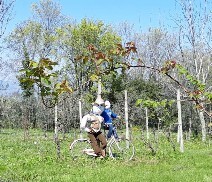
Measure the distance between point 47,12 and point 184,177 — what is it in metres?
32.5

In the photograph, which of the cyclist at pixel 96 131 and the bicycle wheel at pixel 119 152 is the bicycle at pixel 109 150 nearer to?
the bicycle wheel at pixel 119 152

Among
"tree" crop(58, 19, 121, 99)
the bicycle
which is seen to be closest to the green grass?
the bicycle

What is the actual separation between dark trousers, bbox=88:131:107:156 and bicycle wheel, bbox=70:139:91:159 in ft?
0.81

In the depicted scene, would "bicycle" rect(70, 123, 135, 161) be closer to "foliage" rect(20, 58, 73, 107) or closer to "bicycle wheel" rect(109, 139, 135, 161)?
"bicycle wheel" rect(109, 139, 135, 161)

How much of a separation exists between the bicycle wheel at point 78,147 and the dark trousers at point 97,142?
25cm

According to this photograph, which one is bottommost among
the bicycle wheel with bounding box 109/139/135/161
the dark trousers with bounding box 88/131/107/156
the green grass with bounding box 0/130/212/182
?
the green grass with bounding box 0/130/212/182

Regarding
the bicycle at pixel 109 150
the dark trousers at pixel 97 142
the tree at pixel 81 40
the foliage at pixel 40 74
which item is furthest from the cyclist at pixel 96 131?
the tree at pixel 81 40

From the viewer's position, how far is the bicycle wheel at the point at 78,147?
10317 millimetres

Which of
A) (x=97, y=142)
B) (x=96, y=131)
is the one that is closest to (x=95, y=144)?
(x=97, y=142)

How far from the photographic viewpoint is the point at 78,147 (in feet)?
36.0

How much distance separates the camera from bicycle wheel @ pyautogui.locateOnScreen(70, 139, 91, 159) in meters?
10.3

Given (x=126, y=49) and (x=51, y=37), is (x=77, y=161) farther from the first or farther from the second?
(x=51, y=37)

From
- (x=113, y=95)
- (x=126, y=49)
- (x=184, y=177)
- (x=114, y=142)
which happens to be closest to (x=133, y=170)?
(x=184, y=177)

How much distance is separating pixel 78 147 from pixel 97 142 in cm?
69
